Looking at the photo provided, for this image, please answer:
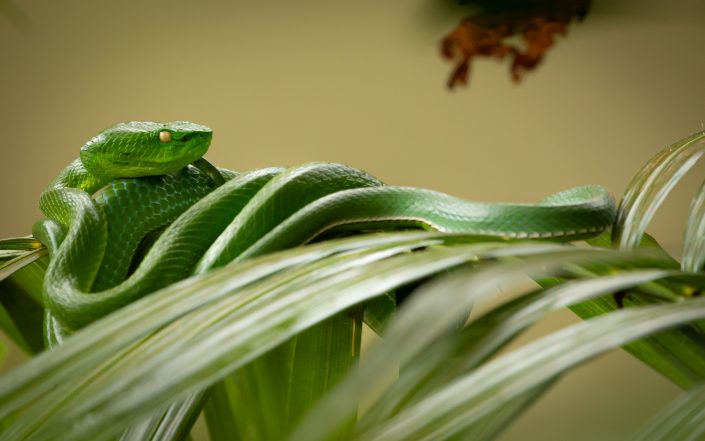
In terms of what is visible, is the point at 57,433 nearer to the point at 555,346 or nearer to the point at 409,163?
the point at 555,346

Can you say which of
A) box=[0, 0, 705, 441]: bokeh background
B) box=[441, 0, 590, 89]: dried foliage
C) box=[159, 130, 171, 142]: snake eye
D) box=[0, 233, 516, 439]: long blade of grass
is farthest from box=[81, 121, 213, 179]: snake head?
box=[441, 0, 590, 89]: dried foliage

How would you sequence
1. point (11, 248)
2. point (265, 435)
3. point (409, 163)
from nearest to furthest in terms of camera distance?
point (265, 435) < point (11, 248) < point (409, 163)

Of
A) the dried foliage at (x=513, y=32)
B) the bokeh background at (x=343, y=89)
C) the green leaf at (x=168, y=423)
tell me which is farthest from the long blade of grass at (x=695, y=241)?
the dried foliage at (x=513, y=32)

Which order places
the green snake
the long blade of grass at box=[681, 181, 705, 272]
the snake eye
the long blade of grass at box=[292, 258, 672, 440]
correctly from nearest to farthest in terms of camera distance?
the long blade of grass at box=[292, 258, 672, 440] → the long blade of grass at box=[681, 181, 705, 272] → the green snake → the snake eye

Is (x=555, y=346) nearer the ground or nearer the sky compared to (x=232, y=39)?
nearer the ground

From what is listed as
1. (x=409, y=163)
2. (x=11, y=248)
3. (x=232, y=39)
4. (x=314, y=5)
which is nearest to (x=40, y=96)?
(x=232, y=39)

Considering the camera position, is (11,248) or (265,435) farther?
(11,248)

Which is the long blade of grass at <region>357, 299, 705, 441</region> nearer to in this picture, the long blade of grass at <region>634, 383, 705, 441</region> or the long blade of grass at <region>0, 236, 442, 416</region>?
the long blade of grass at <region>634, 383, 705, 441</region>
